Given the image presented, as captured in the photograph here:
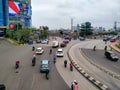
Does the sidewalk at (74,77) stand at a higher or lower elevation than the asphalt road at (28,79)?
higher

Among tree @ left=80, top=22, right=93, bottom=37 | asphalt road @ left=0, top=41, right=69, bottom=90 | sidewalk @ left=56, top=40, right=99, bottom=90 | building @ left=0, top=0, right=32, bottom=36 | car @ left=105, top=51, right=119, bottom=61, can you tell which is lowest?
asphalt road @ left=0, top=41, right=69, bottom=90

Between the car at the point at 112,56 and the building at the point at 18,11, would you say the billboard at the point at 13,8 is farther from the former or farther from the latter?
the car at the point at 112,56

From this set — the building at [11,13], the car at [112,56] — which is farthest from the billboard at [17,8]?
the car at [112,56]

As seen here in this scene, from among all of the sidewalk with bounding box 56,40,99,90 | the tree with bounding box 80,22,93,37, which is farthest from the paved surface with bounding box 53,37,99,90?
the tree with bounding box 80,22,93,37

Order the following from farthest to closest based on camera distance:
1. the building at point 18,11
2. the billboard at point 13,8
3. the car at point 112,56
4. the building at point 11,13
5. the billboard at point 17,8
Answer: the building at point 18,11, the billboard at point 17,8, the billboard at point 13,8, the building at point 11,13, the car at point 112,56

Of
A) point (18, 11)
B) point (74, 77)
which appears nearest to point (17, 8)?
point (18, 11)

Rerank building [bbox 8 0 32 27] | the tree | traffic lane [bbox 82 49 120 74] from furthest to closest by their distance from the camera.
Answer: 1. the tree
2. building [bbox 8 0 32 27]
3. traffic lane [bbox 82 49 120 74]

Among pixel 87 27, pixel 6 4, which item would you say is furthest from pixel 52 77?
pixel 87 27

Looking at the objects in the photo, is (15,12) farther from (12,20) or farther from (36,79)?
(36,79)

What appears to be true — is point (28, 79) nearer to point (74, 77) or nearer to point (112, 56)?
point (74, 77)

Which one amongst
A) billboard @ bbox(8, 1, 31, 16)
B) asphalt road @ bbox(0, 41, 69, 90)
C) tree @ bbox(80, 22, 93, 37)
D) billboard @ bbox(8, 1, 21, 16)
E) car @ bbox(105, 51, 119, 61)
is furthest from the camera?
tree @ bbox(80, 22, 93, 37)

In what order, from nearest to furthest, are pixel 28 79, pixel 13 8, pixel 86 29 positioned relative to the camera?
pixel 28 79 < pixel 13 8 < pixel 86 29

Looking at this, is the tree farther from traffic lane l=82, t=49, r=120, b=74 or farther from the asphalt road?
the asphalt road

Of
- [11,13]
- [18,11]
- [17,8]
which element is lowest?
[11,13]
